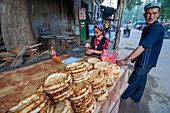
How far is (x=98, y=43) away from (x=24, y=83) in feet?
Result: 5.61

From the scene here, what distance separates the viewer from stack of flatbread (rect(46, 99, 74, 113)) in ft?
2.67

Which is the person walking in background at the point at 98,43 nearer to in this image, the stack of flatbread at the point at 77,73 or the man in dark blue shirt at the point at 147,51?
the man in dark blue shirt at the point at 147,51

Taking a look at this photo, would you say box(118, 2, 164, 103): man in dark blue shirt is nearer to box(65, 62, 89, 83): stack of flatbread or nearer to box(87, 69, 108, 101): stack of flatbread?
box(87, 69, 108, 101): stack of flatbread

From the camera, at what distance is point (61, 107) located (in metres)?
0.84

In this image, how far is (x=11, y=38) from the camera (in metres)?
3.36

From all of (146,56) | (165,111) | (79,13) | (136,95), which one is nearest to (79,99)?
(146,56)

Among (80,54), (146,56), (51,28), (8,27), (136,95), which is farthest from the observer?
(51,28)

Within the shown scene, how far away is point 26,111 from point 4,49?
3.68 metres

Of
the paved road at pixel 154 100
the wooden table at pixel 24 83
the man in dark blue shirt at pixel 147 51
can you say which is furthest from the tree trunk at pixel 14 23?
the paved road at pixel 154 100

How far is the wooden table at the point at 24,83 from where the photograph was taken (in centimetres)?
109

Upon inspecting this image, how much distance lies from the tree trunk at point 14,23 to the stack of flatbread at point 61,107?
342 cm

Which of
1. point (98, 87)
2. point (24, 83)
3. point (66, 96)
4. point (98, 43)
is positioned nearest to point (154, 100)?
point (98, 43)

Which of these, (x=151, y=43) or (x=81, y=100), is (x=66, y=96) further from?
(x=151, y=43)

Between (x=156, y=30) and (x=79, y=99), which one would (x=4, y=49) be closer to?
(x=79, y=99)
